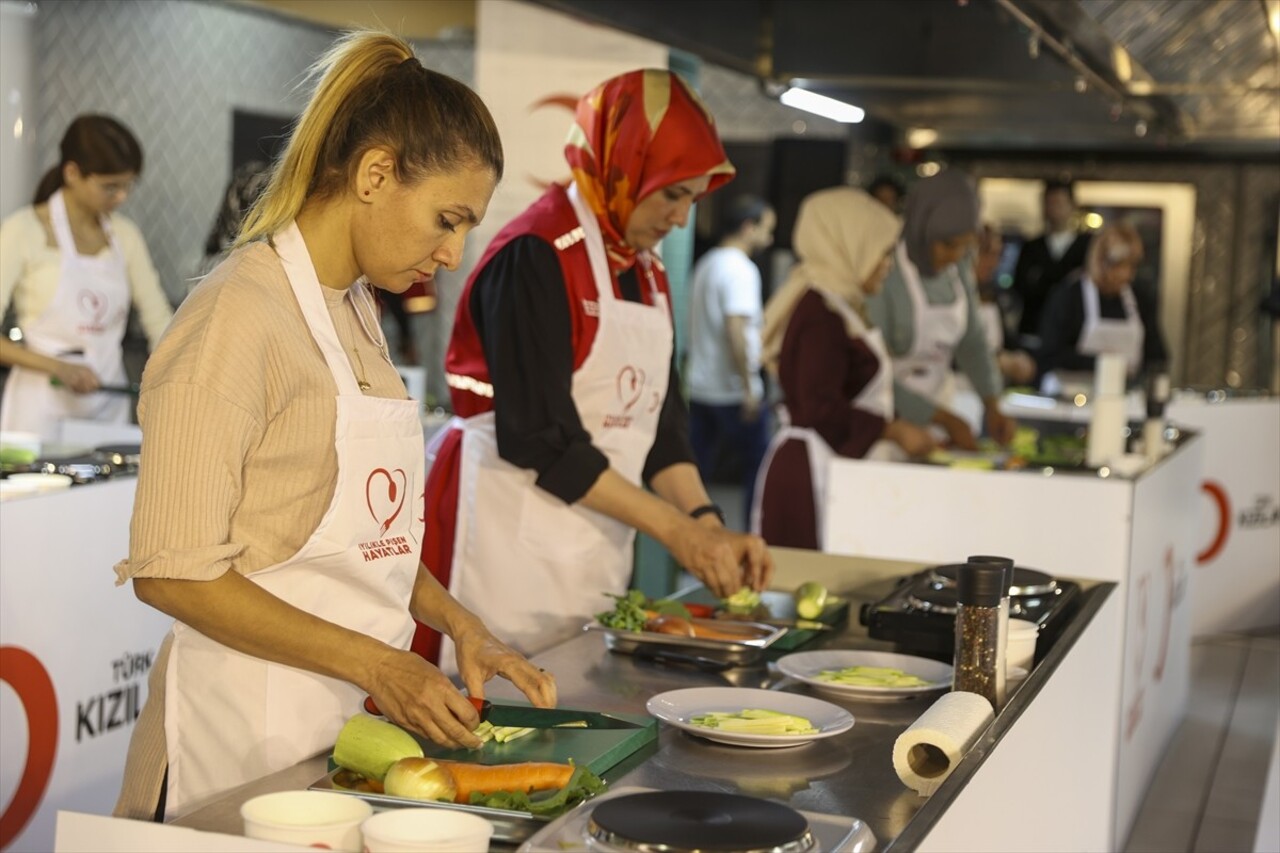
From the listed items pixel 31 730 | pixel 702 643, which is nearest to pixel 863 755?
pixel 702 643

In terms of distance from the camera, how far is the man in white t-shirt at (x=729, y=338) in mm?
8094

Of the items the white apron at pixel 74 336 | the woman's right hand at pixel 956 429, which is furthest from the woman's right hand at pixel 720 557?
the white apron at pixel 74 336

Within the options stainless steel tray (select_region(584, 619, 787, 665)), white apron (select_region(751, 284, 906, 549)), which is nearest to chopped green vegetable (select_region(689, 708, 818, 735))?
stainless steel tray (select_region(584, 619, 787, 665))

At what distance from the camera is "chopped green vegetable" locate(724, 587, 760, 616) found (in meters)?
2.66

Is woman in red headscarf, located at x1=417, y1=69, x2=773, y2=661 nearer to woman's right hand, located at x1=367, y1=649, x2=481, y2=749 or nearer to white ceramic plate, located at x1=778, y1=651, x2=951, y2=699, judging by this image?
white ceramic plate, located at x1=778, y1=651, x2=951, y2=699

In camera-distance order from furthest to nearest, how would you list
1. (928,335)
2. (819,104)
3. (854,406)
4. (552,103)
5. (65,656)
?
1. (819,104)
2. (928,335)
3. (552,103)
4. (854,406)
5. (65,656)

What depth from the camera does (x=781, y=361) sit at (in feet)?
15.5

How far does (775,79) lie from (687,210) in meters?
3.13

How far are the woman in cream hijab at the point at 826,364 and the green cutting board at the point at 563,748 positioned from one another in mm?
2806

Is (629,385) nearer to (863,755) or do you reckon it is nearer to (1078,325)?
(863,755)

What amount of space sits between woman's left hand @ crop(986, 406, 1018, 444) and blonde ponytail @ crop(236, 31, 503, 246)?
154 inches

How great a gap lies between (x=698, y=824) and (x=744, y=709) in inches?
23.3

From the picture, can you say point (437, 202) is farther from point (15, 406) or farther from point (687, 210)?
point (15, 406)

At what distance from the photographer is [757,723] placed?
1.93 metres
